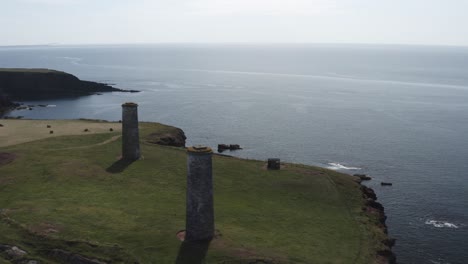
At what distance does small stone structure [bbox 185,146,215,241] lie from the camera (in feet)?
102

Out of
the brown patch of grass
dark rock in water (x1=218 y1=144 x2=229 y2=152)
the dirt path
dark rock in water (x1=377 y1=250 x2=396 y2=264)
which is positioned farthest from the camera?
dark rock in water (x1=218 y1=144 x2=229 y2=152)

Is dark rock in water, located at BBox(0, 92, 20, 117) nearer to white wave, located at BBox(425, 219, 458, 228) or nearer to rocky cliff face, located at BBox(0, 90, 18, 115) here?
rocky cliff face, located at BBox(0, 90, 18, 115)

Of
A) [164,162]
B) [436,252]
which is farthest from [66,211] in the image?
[436,252]

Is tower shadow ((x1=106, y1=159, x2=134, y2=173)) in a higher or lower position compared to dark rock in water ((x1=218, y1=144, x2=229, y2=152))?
higher

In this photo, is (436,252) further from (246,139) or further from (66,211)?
(246,139)

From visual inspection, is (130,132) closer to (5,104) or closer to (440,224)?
(440,224)

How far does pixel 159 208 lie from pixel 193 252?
9.21 metres

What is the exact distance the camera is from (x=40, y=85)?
553 ft

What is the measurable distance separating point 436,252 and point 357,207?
28.5 feet

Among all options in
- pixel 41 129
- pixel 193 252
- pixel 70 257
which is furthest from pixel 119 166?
pixel 41 129

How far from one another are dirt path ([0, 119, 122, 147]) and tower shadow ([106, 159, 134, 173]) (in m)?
16.6

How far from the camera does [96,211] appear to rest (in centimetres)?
3753

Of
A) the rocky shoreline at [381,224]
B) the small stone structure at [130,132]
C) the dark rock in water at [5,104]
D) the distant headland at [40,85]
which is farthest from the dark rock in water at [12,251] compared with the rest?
the distant headland at [40,85]

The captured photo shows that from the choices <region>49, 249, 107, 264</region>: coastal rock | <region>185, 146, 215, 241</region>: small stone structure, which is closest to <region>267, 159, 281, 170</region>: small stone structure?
<region>185, 146, 215, 241</region>: small stone structure
